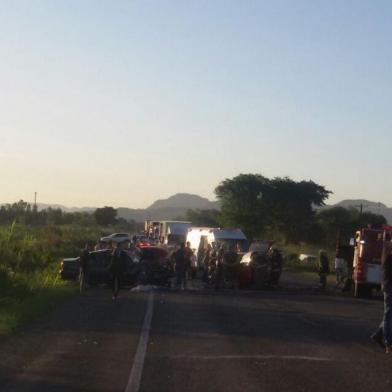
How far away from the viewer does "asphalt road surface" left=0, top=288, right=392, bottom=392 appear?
12070mm

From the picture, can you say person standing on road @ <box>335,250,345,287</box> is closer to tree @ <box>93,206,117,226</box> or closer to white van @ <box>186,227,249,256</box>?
white van @ <box>186,227,249,256</box>

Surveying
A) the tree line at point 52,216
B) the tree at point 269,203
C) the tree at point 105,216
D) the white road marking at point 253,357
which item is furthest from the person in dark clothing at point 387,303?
the tree at point 105,216

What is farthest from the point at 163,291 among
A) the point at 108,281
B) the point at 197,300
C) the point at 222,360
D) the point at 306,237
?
the point at 306,237

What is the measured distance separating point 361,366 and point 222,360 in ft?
6.62

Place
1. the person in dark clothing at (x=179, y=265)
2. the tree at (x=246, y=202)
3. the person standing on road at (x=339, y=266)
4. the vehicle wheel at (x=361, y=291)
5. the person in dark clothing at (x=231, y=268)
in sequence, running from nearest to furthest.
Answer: the vehicle wheel at (x=361, y=291) < the person in dark clothing at (x=179, y=265) < the person in dark clothing at (x=231, y=268) < the person standing on road at (x=339, y=266) < the tree at (x=246, y=202)

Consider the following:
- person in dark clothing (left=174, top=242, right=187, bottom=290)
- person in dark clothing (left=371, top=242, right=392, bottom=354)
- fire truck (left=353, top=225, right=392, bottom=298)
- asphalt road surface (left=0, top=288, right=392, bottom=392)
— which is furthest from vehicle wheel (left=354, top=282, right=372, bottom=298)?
person in dark clothing (left=371, top=242, right=392, bottom=354)

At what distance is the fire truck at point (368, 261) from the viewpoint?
31.7 m

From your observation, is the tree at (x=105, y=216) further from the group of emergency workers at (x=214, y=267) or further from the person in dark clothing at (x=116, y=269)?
the person in dark clothing at (x=116, y=269)

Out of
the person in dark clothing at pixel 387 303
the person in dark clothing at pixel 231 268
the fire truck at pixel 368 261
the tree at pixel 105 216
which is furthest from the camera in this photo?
the tree at pixel 105 216

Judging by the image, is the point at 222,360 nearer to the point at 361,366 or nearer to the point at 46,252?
the point at 361,366

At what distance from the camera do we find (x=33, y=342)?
16.4 meters

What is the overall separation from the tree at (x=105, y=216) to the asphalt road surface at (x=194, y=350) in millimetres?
127411

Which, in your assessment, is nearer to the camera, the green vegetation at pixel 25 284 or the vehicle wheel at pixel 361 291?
the green vegetation at pixel 25 284

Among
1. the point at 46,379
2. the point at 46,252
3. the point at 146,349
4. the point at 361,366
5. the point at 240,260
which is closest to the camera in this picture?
the point at 46,379
